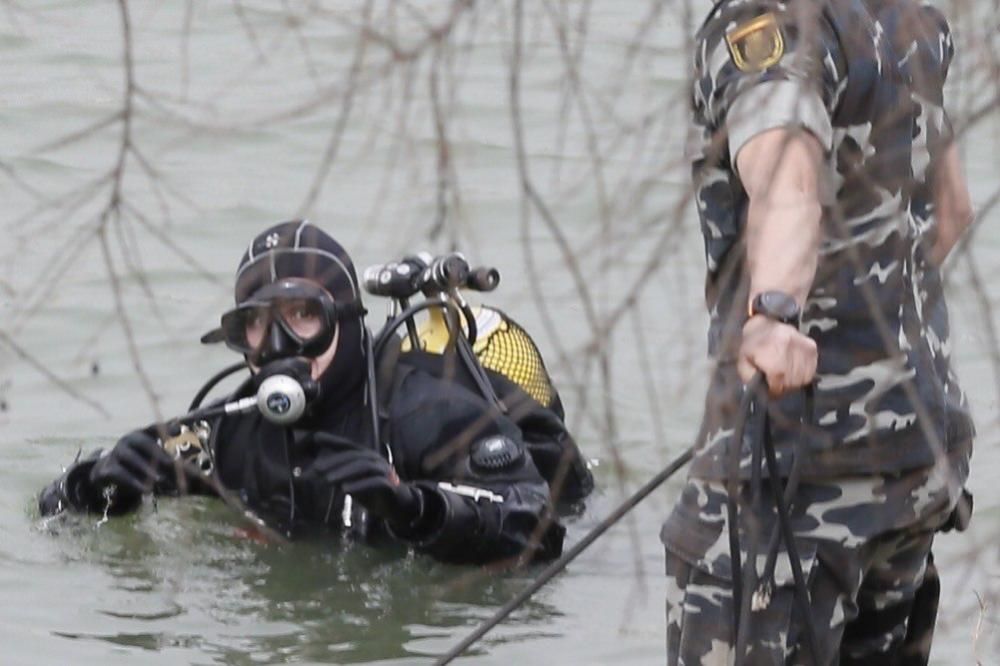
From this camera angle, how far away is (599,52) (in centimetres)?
1130

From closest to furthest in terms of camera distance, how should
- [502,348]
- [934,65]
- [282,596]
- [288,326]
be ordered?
[934,65] < [288,326] < [282,596] < [502,348]

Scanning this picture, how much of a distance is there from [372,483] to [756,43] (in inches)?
99.8

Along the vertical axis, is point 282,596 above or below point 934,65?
below

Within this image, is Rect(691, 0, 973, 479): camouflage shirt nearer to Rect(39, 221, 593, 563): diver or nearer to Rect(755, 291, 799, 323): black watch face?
Rect(755, 291, 799, 323): black watch face

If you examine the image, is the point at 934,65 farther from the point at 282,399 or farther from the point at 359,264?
the point at 359,264

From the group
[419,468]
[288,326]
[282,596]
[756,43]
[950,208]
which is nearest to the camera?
[756,43]

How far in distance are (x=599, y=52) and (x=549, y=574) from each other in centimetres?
746

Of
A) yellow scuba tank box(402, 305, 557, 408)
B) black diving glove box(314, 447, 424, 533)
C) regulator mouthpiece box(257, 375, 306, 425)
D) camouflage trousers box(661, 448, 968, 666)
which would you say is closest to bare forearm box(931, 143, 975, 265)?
camouflage trousers box(661, 448, 968, 666)

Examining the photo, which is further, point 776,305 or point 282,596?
point 282,596

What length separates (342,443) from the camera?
6004 millimetres

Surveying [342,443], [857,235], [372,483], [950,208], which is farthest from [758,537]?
[342,443]

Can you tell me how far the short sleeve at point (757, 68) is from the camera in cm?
326

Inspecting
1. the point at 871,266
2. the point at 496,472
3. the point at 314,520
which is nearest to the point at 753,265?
the point at 871,266

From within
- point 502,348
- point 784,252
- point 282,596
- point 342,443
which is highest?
point 784,252
